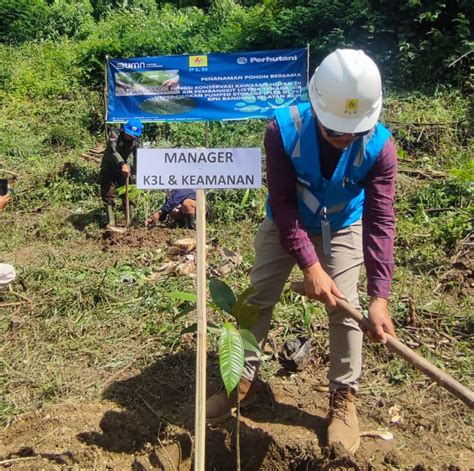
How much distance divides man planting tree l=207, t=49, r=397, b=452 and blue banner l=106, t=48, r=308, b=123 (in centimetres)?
525

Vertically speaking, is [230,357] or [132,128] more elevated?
[132,128]

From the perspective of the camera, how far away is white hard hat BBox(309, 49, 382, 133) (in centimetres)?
207

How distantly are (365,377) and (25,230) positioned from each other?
189 inches

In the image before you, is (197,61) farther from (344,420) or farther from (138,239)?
(344,420)

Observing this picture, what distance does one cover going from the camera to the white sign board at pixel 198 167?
236cm

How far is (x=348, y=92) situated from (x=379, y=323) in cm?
92

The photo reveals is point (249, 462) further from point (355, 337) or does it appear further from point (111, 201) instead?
point (111, 201)

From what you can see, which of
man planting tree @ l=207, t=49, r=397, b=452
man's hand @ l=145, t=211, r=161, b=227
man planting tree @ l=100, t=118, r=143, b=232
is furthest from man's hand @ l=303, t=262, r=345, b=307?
man planting tree @ l=100, t=118, r=143, b=232

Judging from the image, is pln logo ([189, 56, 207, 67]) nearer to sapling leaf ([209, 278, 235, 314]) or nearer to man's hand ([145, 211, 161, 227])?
man's hand ([145, 211, 161, 227])

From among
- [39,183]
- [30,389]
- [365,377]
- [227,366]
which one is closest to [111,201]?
[39,183]

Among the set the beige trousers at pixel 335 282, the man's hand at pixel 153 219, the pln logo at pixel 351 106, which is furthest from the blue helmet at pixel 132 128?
the pln logo at pixel 351 106

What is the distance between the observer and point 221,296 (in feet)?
7.88

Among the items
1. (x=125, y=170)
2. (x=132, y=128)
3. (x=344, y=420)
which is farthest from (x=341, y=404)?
(x=132, y=128)

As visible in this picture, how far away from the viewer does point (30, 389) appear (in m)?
Result: 3.18
